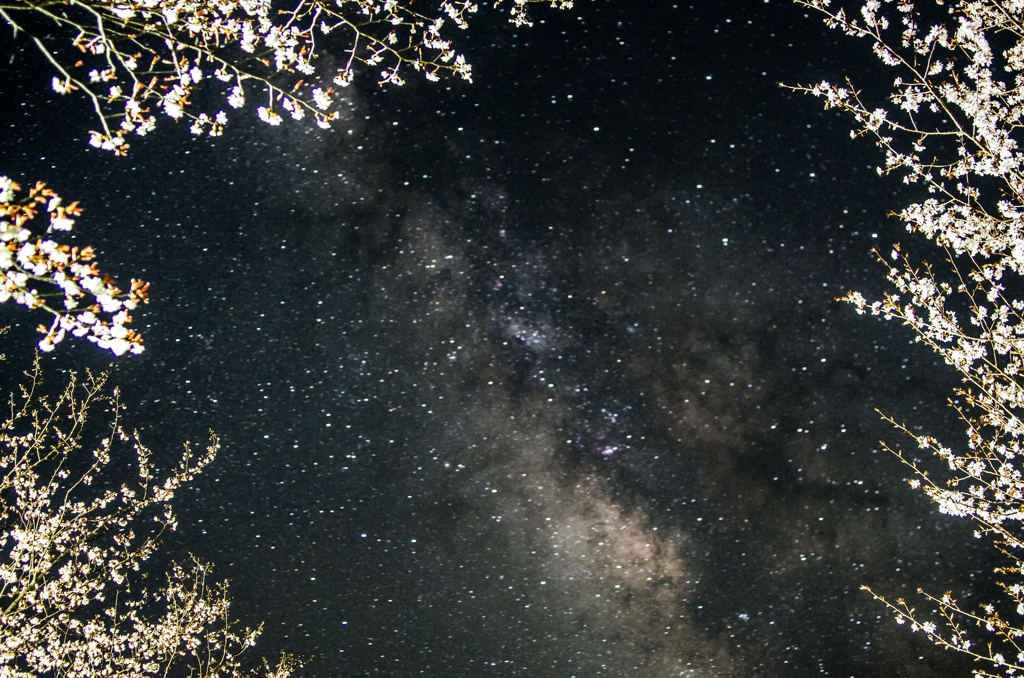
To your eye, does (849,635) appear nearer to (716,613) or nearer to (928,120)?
(716,613)

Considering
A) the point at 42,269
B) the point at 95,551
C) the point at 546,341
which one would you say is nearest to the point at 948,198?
the point at 546,341

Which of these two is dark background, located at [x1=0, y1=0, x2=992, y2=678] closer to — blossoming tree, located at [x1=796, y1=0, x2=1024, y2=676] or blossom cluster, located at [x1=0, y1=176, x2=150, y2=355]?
blossoming tree, located at [x1=796, y1=0, x2=1024, y2=676]

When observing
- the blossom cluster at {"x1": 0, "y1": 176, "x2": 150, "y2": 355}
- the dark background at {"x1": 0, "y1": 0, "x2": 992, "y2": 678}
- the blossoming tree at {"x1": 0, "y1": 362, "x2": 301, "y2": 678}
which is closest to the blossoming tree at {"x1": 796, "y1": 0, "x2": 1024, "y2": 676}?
the dark background at {"x1": 0, "y1": 0, "x2": 992, "y2": 678}

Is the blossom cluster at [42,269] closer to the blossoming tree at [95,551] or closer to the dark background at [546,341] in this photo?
the dark background at [546,341]

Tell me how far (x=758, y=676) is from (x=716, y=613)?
1.93ft

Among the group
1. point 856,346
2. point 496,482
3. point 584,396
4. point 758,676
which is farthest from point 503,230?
point 758,676

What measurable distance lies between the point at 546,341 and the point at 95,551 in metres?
Result: 3.35

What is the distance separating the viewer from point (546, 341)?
12.7 ft

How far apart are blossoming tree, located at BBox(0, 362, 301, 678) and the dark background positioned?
0.19m

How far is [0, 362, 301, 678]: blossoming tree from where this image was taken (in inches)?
154

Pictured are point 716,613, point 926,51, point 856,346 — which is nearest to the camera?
point 926,51

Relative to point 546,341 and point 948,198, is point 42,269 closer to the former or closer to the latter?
point 546,341

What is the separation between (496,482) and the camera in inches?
156

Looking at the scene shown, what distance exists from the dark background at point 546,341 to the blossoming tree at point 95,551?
0.62 ft
